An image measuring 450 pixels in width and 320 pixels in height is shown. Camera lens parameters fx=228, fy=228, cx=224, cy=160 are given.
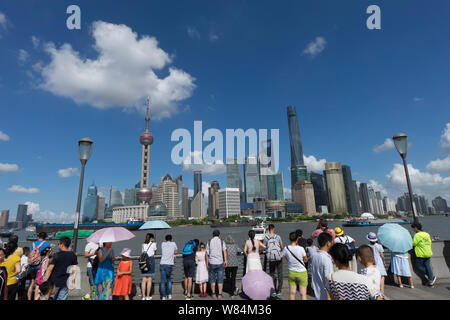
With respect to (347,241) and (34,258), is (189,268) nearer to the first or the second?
(34,258)

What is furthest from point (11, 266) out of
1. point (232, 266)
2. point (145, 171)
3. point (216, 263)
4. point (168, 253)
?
point (145, 171)

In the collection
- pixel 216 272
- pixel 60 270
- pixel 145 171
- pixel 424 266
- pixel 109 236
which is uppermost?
pixel 145 171

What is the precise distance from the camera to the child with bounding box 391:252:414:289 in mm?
7441

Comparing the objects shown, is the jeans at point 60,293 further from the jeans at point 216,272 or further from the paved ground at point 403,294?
the jeans at point 216,272

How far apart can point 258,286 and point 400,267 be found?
5.40 m

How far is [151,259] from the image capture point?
7.15 metres

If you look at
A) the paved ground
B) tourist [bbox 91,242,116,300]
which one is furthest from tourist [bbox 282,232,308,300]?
tourist [bbox 91,242,116,300]

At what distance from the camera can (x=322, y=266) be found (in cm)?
457

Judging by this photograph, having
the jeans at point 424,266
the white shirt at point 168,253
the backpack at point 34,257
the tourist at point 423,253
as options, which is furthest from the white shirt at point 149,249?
the jeans at point 424,266
